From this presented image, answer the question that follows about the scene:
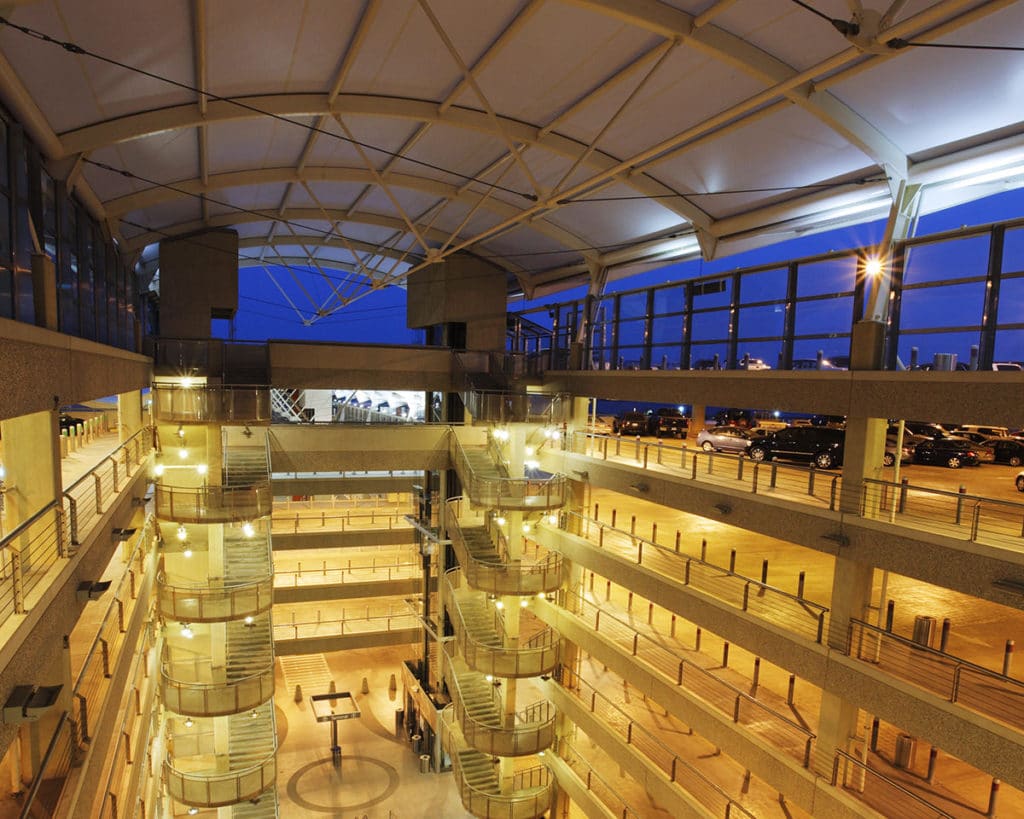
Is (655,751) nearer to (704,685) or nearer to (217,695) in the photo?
(704,685)

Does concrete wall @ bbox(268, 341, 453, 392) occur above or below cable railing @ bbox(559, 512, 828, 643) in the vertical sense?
above

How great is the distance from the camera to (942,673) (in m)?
8.83

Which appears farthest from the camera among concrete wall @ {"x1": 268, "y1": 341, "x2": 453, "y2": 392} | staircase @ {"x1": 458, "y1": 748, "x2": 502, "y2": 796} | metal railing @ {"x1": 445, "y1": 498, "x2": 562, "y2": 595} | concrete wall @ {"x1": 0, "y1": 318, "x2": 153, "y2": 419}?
concrete wall @ {"x1": 268, "y1": 341, "x2": 453, "y2": 392}

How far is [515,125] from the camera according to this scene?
12414 millimetres

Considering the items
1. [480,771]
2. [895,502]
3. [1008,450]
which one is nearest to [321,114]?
[895,502]

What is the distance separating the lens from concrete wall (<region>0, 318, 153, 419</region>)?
527 cm

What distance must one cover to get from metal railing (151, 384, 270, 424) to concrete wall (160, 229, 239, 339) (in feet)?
19.3

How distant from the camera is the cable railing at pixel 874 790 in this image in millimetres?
8555

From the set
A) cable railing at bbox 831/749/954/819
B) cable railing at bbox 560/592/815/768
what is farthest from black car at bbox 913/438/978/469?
cable railing at bbox 831/749/954/819

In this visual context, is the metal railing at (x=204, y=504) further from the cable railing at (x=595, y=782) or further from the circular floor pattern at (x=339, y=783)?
the cable railing at (x=595, y=782)

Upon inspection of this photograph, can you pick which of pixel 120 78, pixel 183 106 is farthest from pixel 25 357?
pixel 183 106

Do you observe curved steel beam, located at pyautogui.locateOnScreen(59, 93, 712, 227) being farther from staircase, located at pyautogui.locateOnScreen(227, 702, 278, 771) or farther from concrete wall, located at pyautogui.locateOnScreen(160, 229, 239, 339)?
staircase, located at pyautogui.locateOnScreen(227, 702, 278, 771)

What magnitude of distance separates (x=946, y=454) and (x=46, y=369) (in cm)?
2331

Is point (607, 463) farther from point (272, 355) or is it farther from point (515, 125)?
point (272, 355)
